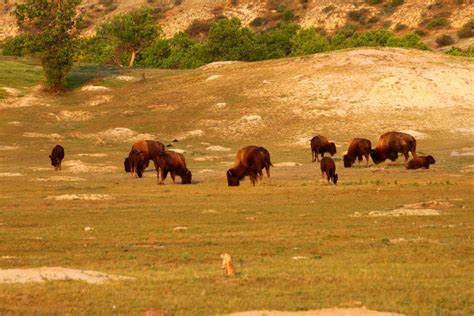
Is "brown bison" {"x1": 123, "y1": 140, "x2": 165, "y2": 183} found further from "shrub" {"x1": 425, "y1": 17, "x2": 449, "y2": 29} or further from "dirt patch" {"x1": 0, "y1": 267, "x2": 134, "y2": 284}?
"shrub" {"x1": 425, "y1": 17, "x2": 449, "y2": 29}

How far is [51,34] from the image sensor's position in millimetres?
96750

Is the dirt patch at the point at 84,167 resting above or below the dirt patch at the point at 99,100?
below

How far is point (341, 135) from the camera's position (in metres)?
78.1

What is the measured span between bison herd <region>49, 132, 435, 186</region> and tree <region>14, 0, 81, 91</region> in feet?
130

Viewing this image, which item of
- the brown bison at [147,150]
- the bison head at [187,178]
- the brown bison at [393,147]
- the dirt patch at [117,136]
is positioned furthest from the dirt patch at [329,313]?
the dirt patch at [117,136]

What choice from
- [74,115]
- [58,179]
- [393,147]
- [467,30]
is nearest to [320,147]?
[393,147]

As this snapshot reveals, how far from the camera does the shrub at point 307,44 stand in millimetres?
140250

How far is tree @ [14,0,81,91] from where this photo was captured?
97.4m

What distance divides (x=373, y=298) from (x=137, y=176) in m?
38.7

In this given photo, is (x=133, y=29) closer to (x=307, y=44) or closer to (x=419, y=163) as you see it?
(x=307, y=44)

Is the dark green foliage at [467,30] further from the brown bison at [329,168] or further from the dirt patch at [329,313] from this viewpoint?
the dirt patch at [329,313]

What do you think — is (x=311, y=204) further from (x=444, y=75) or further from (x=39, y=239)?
(x=444, y=75)

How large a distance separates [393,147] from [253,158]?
49.5 feet

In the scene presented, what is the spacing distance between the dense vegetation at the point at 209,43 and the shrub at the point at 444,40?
16.7m
